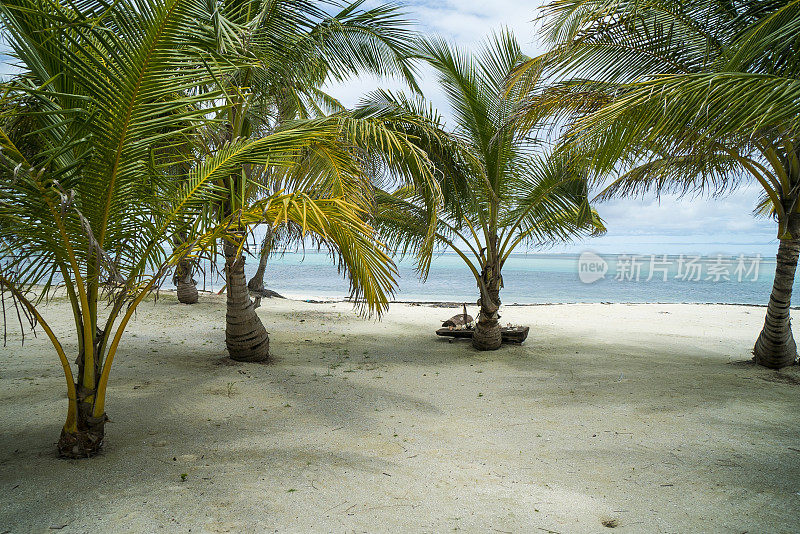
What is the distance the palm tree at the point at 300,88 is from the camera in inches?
190

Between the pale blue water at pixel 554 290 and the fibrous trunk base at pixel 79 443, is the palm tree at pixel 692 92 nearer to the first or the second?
the fibrous trunk base at pixel 79 443

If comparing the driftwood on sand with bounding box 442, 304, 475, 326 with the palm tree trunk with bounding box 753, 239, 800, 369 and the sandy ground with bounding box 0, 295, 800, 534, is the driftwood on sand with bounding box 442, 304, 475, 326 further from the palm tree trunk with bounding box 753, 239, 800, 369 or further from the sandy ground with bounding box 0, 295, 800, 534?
the palm tree trunk with bounding box 753, 239, 800, 369

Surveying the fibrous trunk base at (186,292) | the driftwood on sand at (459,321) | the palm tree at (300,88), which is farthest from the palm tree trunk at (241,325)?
the fibrous trunk base at (186,292)

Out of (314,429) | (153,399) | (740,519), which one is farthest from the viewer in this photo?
(153,399)

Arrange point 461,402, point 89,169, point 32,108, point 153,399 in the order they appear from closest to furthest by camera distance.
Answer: point 89,169 < point 32,108 < point 153,399 < point 461,402

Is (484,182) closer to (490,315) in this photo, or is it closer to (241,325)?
(490,315)

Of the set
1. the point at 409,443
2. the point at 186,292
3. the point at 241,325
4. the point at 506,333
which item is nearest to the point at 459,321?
the point at 506,333

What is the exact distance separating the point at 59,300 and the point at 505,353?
25.3ft

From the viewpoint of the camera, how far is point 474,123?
6785mm

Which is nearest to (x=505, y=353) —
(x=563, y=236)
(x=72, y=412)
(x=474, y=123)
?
(x=563, y=236)

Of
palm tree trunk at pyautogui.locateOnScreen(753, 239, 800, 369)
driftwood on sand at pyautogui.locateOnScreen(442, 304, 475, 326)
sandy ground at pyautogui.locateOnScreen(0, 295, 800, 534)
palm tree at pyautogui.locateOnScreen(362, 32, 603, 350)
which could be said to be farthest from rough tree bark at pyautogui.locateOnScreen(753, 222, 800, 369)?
driftwood on sand at pyautogui.locateOnScreen(442, 304, 475, 326)

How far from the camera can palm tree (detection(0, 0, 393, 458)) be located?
246cm

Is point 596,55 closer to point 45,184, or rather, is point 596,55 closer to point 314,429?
point 314,429

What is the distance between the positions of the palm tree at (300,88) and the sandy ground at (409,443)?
0.86 meters
